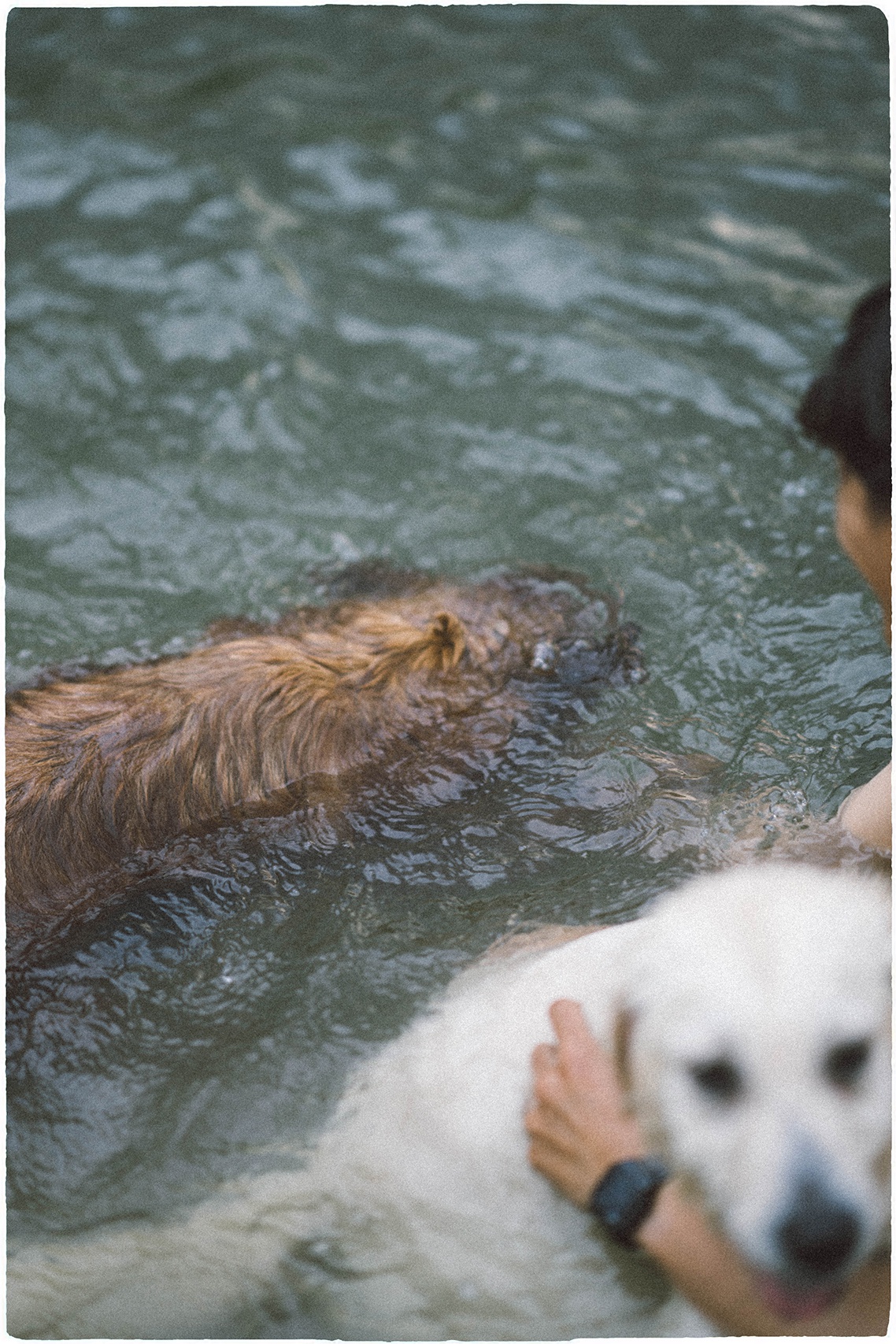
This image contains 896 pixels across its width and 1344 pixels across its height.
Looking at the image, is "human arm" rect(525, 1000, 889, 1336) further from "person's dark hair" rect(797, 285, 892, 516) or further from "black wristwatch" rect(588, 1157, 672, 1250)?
"person's dark hair" rect(797, 285, 892, 516)

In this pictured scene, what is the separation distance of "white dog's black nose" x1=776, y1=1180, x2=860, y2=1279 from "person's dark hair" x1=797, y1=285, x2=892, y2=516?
1339mm

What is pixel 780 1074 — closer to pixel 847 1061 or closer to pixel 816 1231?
pixel 847 1061

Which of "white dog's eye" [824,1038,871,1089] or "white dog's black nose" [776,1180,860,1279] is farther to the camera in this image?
"white dog's eye" [824,1038,871,1089]

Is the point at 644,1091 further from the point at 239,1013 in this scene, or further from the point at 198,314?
the point at 198,314

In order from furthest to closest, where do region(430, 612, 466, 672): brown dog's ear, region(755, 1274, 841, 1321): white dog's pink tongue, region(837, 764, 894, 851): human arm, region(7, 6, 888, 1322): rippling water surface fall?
region(430, 612, 466, 672): brown dog's ear < region(7, 6, 888, 1322): rippling water surface < region(837, 764, 894, 851): human arm < region(755, 1274, 841, 1321): white dog's pink tongue

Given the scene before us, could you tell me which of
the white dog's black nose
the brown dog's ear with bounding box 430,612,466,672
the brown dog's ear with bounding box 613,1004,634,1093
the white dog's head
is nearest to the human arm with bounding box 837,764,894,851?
the white dog's head

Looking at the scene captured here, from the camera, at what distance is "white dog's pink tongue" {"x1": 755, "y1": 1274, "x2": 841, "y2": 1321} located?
1.98 metres

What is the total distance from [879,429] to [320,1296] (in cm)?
200

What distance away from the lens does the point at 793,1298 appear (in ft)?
6.52

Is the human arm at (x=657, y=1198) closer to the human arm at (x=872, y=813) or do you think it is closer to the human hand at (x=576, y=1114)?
the human hand at (x=576, y=1114)

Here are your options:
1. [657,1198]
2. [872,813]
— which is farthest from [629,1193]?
[872,813]

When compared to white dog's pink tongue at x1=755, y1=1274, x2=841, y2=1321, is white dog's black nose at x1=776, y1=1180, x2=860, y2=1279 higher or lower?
higher

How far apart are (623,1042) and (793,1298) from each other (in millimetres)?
469

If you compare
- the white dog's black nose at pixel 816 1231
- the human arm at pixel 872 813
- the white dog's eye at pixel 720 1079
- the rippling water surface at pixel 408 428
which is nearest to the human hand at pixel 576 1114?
the white dog's eye at pixel 720 1079
